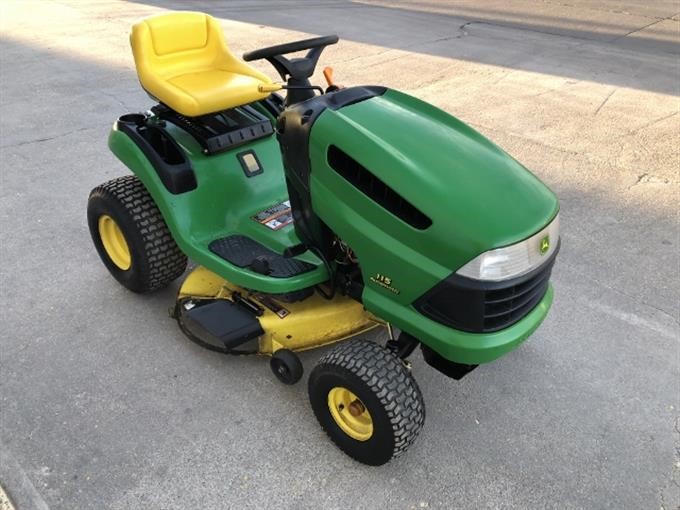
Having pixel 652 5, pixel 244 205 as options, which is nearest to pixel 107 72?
pixel 244 205

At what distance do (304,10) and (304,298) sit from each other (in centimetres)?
831

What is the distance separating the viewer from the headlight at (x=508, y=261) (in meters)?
1.78

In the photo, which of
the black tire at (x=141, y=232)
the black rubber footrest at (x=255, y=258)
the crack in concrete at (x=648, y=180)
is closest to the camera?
the black rubber footrest at (x=255, y=258)

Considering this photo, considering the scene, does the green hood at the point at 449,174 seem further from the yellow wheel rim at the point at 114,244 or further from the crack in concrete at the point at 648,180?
the crack in concrete at the point at 648,180

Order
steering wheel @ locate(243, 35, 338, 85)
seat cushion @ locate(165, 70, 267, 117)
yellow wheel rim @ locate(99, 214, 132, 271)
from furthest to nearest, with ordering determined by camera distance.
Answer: yellow wheel rim @ locate(99, 214, 132, 271)
seat cushion @ locate(165, 70, 267, 117)
steering wheel @ locate(243, 35, 338, 85)

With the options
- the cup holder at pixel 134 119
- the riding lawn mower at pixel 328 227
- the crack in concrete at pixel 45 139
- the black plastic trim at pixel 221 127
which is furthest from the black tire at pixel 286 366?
the crack in concrete at pixel 45 139

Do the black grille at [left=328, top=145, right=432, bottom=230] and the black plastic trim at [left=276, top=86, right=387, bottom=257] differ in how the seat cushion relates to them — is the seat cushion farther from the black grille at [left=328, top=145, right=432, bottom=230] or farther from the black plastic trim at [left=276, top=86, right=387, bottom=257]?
the black grille at [left=328, top=145, right=432, bottom=230]

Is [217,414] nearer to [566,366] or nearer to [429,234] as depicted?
[429,234]

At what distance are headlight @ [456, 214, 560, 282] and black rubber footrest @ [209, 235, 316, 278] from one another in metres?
0.73

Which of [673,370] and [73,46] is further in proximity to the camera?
[73,46]

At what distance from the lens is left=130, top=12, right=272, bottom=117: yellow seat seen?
2631 mm

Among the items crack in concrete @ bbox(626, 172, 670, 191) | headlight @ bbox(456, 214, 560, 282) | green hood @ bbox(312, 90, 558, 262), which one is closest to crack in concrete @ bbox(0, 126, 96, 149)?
green hood @ bbox(312, 90, 558, 262)

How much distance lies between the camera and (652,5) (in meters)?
10.8

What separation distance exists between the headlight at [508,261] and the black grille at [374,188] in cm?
19
